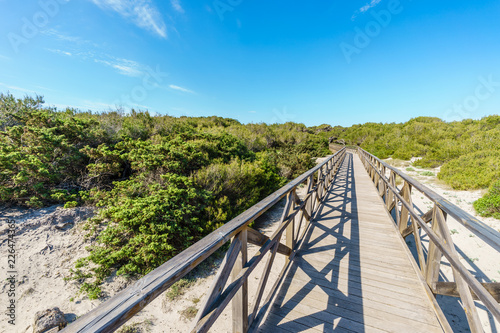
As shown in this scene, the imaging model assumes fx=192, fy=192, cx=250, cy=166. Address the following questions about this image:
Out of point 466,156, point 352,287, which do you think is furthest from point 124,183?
point 466,156

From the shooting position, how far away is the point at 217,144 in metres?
8.11

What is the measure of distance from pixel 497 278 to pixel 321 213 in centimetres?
332

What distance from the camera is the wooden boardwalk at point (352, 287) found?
1.91 m

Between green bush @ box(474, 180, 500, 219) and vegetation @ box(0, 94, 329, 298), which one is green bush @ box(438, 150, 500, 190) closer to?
green bush @ box(474, 180, 500, 219)

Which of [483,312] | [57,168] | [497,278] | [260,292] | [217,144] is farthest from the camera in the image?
[217,144]

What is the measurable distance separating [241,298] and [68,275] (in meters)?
4.12

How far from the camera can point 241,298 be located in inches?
63.4

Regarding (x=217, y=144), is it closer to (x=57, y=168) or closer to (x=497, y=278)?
(x=57, y=168)

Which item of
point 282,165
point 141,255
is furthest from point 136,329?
point 282,165

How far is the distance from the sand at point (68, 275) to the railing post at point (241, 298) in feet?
4.93

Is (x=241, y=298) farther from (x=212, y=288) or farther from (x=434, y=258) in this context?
(x=434, y=258)

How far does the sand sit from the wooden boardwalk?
4.17 feet

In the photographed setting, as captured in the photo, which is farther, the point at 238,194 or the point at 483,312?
the point at 238,194

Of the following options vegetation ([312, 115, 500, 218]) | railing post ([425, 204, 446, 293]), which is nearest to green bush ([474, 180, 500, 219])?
vegetation ([312, 115, 500, 218])
